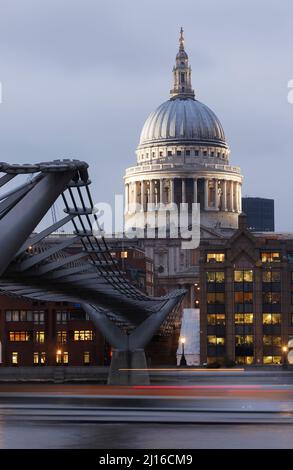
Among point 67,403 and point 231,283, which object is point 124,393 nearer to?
point 67,403

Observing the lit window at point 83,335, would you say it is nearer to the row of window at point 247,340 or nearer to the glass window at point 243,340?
the row of window at point 247,340

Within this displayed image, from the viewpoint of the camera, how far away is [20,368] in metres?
160

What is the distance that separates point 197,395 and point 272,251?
117024 millimetres

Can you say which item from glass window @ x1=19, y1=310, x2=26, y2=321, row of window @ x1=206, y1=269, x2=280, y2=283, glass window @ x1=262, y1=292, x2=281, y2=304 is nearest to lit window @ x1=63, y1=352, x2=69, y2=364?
glass window @ x1=19, y1=310, x2=26, y2=321

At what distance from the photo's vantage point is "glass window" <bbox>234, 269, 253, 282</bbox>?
17300 cm

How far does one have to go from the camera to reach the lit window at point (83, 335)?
572 feet

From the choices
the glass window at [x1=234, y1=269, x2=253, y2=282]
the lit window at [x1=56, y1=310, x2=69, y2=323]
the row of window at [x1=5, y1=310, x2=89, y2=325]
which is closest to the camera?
the glass window at [x1=234, y1=269, x2=253, y2=282]

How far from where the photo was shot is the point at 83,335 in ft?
573

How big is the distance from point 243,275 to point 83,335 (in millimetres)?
19569

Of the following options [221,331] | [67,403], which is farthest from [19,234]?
[221,331]

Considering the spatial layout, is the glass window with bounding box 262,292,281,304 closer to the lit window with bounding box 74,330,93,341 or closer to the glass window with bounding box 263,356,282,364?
the glass window with bounding box 263,356,282,364

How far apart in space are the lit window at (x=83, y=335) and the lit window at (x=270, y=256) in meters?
21.5

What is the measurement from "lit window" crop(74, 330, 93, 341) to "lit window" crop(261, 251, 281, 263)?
21.5 metres

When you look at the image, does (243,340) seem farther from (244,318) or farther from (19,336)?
(19,336)
